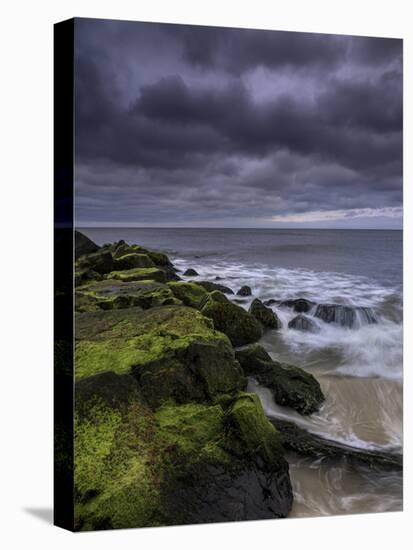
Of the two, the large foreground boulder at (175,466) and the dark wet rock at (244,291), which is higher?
the dark wet rock at (244,291)

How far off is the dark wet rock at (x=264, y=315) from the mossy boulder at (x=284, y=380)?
284mm

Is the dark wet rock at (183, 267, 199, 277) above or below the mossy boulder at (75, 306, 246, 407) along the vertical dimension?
above

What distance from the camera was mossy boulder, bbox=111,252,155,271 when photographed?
10.1 m

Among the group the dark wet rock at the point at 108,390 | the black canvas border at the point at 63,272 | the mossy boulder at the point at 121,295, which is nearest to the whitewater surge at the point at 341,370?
the mossy boulder at the point at 121,295

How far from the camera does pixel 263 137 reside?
34.5ft

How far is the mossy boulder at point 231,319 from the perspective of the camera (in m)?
10.4

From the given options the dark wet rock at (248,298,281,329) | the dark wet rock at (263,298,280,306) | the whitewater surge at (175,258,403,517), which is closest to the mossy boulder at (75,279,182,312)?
the whitewater surge at (175,258,403,517)

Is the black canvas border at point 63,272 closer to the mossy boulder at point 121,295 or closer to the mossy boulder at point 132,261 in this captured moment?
the mossy boulder at point 121,295

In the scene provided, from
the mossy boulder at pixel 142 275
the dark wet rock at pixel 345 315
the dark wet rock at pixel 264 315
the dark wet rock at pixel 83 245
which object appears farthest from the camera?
the dark wet rock at pixel 345 315

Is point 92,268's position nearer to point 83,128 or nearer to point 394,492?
point 83,128

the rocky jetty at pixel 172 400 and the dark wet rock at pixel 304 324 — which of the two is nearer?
the rocky jetty at pixel 172 400

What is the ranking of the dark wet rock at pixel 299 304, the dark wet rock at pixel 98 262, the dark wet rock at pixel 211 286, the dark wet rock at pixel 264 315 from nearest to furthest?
the dark wet rock at pixel 98 262, the dark wet rock at pixel 211 286, the dark wet rock at pixel 264 315, the dark wet rock at pixel 299 304

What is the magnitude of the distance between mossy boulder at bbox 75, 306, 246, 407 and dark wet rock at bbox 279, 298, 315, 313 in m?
0.80

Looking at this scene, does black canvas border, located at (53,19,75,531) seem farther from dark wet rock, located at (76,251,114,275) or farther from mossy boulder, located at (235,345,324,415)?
mossy boulder, located at (235,345,324,415)
